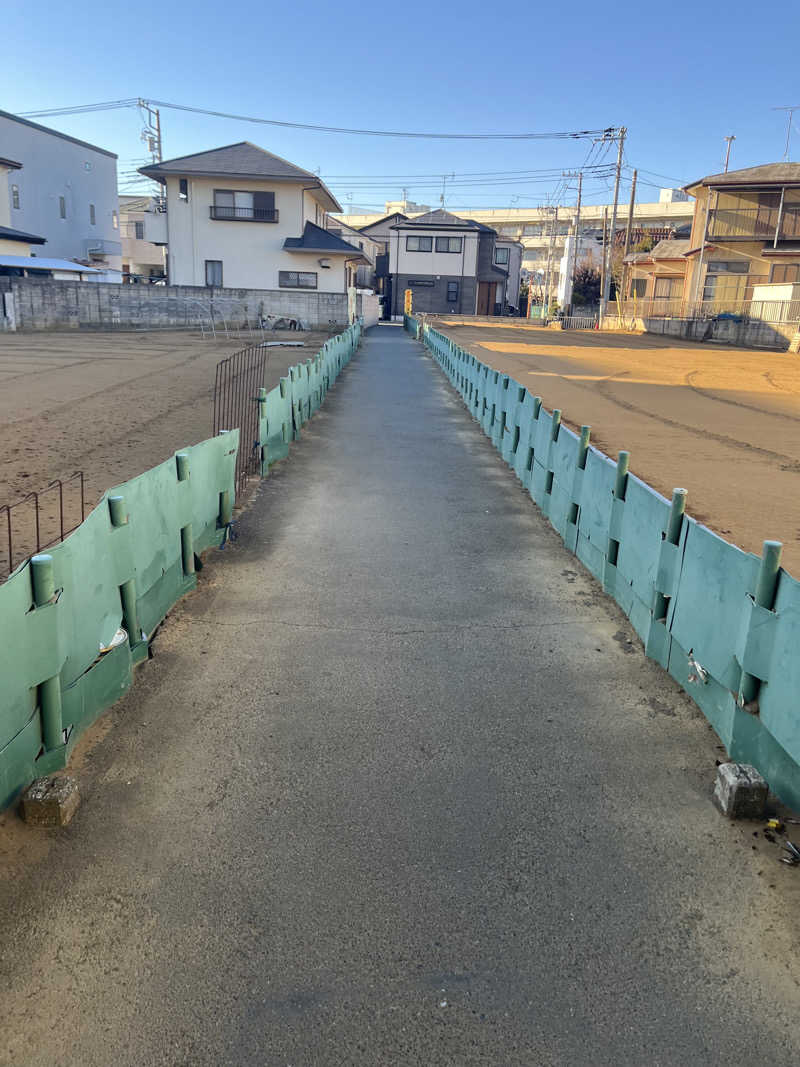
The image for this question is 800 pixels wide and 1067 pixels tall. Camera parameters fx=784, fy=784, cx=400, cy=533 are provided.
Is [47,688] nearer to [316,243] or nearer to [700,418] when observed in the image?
[700,418]

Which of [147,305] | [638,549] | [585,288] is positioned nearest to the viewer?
[638,549]

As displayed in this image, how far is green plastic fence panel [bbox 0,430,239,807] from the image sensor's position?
3.36 m

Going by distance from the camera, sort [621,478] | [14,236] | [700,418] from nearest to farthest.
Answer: [621,478], [700,418], [14,236]

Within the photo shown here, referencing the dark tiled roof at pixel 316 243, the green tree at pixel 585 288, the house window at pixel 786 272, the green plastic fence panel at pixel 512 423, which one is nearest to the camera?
the green plastic fence panel at pixel 512 423

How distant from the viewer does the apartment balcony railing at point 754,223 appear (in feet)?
151

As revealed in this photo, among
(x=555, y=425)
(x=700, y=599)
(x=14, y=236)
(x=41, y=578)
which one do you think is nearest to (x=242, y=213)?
(x=14, y=236)

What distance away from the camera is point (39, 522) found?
751 centimetres

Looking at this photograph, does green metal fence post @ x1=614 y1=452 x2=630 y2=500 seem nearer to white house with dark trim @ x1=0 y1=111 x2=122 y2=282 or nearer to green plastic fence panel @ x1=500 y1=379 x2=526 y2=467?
green plastic fence panel @ x1=500 y1=379 x2=526 y2=467

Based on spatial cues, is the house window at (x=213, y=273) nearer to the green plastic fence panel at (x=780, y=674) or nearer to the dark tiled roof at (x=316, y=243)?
the dark tiled roof at (x=316, y=243)

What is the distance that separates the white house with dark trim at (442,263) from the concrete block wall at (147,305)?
98.7ft

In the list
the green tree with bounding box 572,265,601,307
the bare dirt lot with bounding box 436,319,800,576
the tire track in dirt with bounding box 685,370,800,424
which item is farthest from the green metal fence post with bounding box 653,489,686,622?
the green tree with bounding box 572,265,601,307

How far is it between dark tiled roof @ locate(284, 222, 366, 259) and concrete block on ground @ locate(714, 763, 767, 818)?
1742 inches

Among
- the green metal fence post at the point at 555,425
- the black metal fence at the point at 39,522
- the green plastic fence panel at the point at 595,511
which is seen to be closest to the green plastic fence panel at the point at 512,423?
the green metal fence post at the point at 555,425

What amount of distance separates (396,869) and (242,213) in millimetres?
47240
